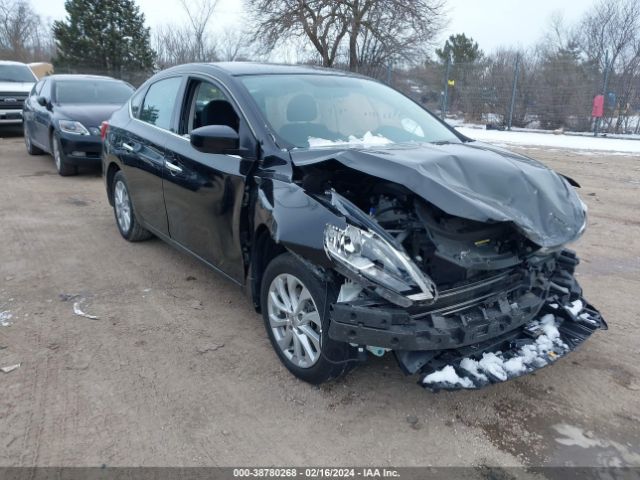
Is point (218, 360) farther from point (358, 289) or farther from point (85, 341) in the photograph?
point (358, 289)

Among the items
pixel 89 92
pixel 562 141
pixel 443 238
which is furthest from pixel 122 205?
pixel 562 141

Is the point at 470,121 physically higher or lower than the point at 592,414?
higher

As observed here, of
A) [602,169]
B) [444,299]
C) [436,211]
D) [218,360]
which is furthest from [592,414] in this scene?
[602,169]

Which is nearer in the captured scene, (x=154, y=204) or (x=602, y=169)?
(x=154, y=204)

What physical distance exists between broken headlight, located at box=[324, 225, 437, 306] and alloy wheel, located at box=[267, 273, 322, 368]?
371 mm

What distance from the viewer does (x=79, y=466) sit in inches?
95.7

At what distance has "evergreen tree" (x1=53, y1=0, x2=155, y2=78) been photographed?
3173cm

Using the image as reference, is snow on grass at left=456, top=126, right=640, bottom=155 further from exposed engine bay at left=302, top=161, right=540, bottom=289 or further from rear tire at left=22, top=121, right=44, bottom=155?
exposed engine bay at left=302, top=161, right=540, bottom=289

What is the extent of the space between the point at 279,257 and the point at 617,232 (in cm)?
474

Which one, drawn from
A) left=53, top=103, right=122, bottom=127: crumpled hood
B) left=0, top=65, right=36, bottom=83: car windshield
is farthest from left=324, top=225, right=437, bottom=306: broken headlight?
left=0, top=65, right=36, bottom=83: car windshield

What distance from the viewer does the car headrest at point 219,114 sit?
365 cm

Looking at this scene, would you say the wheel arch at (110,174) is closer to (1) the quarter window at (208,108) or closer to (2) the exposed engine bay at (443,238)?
(1) the quarter window at (208,108)

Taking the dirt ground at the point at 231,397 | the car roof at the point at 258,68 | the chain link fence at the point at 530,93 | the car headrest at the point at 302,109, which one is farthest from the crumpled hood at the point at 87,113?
the chain link fence at the point at 530,93

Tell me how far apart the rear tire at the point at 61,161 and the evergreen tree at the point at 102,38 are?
2455cm
